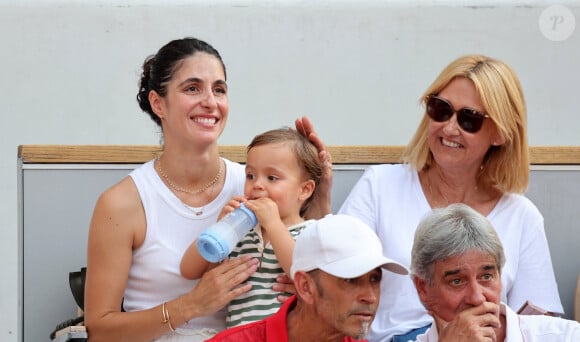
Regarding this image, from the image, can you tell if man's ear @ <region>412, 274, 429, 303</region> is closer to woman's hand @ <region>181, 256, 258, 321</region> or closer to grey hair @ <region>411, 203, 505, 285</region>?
grey hair @ <region>411, 203, 505, 285</region>

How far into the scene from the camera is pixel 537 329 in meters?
2.86

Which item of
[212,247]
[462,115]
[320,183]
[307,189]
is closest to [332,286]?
[212,247]

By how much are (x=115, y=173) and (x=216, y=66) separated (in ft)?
1.67

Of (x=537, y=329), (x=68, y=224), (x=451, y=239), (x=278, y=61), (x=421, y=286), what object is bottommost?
(x=537, y=329)

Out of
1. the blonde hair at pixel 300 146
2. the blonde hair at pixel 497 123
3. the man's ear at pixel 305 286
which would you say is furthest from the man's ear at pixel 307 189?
the man's ear at pixel 305 286

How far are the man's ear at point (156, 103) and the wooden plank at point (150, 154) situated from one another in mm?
171

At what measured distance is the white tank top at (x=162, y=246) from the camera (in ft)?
11.2

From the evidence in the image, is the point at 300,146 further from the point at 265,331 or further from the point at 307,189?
the point at 265,331

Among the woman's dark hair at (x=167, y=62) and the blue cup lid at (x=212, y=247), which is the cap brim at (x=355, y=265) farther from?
the woman's dark hair at (x=167, y=62)

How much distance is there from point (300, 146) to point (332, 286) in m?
0.70

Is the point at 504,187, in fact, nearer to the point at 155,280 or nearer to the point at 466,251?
the point at 466,251

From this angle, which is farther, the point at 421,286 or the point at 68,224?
the point at 68,224

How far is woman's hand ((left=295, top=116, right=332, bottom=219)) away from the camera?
3443 mm

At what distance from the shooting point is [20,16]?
4.75 meters
